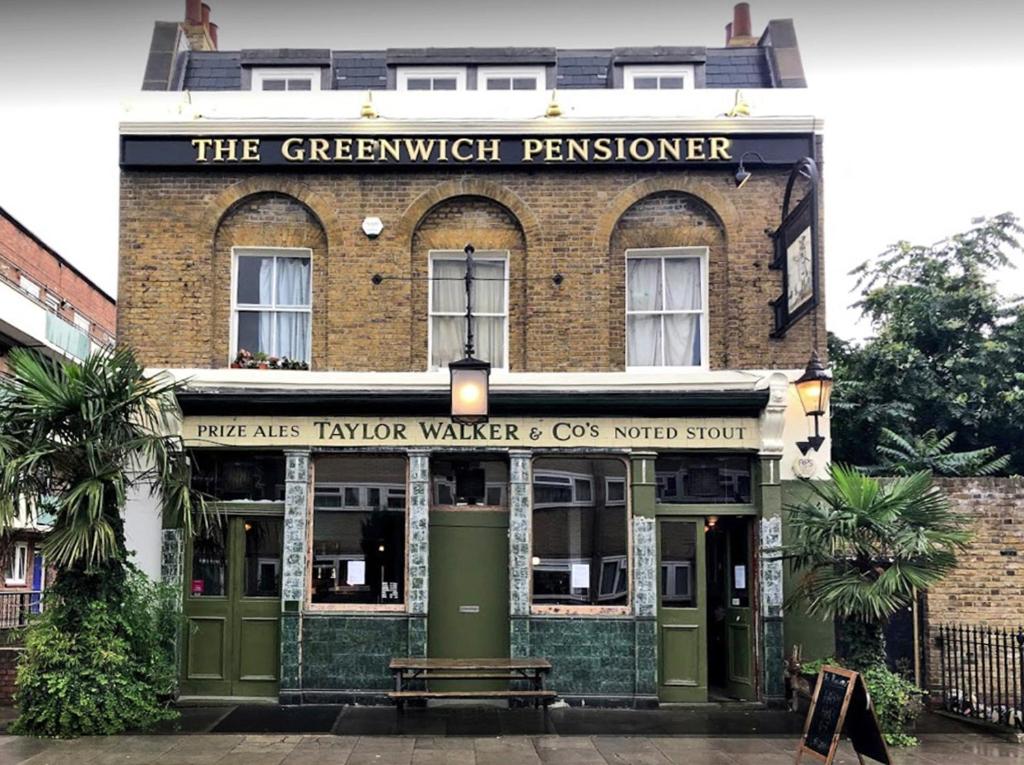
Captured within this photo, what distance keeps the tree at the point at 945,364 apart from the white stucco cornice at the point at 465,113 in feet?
22.2

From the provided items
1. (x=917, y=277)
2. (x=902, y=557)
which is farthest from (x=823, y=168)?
(x=917, y=277)

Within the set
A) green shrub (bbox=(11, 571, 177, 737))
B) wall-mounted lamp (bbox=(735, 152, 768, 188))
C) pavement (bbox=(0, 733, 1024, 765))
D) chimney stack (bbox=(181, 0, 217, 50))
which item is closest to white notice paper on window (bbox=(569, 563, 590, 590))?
pavement (bbox=(0, 733, 1024, 765))

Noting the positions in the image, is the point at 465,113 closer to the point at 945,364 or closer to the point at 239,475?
the point at 239,475

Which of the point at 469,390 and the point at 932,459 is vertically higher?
the point at 469,390

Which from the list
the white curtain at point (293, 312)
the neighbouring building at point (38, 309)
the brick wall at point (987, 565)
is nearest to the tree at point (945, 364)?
the brick wall at point (987, 565)

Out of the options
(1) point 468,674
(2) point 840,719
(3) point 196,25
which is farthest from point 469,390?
(3) point 196,25

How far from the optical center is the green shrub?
10922 millimetres

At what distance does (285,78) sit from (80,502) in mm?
7234

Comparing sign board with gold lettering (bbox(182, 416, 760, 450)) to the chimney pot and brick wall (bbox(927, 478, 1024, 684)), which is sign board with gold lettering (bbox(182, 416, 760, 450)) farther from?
the chimney pot

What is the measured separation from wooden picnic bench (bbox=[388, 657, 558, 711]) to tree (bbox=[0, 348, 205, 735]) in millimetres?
2709

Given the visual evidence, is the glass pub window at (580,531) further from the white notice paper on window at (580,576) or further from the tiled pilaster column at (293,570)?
the tiled pilaster column at (293,570)

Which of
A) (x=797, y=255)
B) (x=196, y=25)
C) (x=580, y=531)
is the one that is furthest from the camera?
(x=196, y=25)

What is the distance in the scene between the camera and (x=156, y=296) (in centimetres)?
1367

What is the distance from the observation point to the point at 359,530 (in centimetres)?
1351
